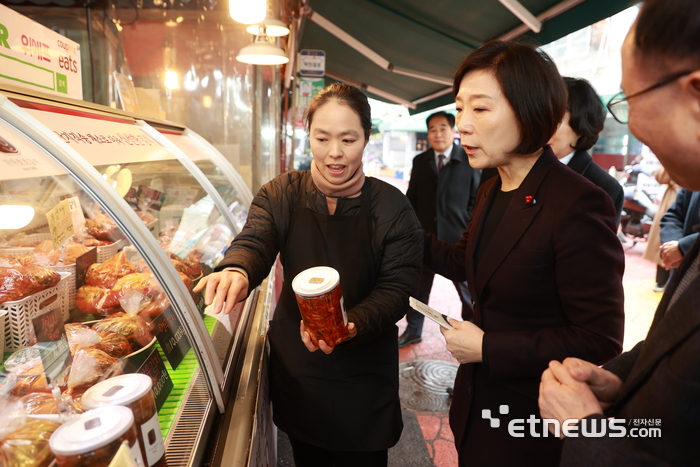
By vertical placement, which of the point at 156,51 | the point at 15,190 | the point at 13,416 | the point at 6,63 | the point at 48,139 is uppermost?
the point at 156,51

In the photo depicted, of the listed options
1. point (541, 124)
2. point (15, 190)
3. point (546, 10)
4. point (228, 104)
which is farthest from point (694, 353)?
point (228, 104)

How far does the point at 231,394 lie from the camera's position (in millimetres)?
1506

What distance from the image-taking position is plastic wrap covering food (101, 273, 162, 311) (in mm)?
1592

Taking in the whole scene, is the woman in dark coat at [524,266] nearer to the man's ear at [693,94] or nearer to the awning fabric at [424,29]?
the man's ear at [693,94]

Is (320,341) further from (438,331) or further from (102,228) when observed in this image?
(438,331)

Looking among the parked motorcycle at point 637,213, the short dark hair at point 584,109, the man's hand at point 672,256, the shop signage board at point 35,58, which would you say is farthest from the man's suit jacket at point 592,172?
the parked motorcycle at point 637,213

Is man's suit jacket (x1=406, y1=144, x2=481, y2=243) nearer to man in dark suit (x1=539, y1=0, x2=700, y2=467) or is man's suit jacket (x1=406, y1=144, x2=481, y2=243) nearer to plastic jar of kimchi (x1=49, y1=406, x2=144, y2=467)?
man in dark suit (x1=539, y1=0, x2=700, y2=467)

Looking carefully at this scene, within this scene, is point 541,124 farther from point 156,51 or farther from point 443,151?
point 156,51

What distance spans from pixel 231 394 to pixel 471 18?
410cm

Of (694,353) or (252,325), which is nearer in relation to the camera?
(694,353)

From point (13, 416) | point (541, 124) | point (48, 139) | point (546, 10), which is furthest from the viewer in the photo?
point (546, 10)

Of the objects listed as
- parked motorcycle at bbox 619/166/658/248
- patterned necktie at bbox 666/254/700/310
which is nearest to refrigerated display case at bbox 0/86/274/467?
patterned necktie at bbox 666/254/700/310

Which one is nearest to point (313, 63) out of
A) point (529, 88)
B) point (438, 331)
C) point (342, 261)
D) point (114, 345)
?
point (438, 331)

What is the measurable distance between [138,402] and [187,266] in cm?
118
